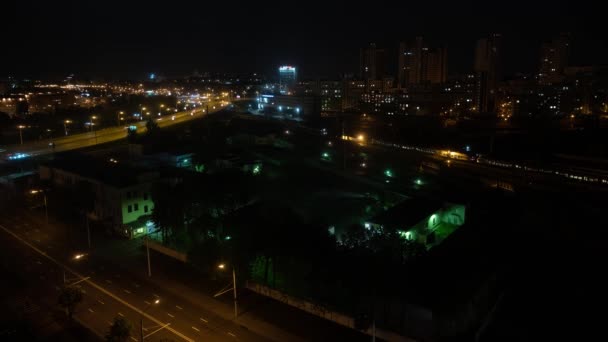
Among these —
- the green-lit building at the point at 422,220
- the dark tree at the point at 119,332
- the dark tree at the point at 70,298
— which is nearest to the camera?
the dark tree at the point at 119,332

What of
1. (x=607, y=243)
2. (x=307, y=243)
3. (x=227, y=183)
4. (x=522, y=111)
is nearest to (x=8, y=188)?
(x=227, y=183)

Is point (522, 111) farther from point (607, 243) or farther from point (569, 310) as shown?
point (569, 310)

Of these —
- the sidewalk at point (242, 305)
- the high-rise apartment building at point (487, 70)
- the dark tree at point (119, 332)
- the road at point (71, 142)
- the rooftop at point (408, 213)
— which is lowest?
the sidewalk at point (242, 305)

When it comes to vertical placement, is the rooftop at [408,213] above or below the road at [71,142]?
below

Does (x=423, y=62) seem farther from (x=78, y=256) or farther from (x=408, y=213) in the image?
(x=78, y=256)

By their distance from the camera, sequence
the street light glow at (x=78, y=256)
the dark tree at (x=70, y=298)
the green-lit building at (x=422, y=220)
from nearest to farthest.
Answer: the dark tree at (x=70, y=298) → the street light glow at (x=78, y=256) → the green-lit building at (x=422, y=220)

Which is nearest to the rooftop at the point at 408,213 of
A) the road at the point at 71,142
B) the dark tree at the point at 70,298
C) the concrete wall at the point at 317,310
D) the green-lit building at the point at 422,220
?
the green-lit building at the point at 422,220

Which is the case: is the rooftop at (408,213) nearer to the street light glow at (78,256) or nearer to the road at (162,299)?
the road at (162,299)
